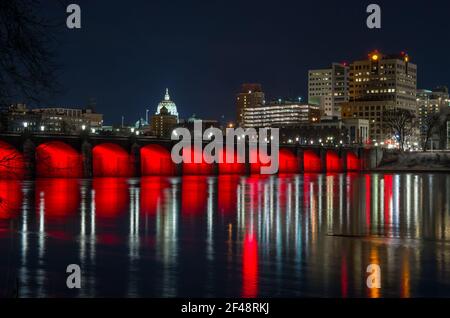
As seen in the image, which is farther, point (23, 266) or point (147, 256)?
point (147, 256)

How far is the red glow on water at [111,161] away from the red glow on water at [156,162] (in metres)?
5.79

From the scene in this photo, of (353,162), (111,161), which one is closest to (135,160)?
(111,161)

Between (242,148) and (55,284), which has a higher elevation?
(242,148)

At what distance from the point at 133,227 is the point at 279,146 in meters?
99.3

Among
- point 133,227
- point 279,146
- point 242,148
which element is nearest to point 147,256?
point 133,227

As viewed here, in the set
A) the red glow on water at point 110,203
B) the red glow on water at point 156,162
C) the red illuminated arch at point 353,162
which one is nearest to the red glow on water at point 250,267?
the red glow on water at point 110,203

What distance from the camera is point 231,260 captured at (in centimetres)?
2170

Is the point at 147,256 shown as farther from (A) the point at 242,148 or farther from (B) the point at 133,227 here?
(A) the point at 242,148

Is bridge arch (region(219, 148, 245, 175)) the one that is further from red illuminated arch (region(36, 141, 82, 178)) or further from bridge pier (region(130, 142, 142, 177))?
red illuminated arch (region(36, 141, 82, 178))

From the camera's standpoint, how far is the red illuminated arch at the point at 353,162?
157 m

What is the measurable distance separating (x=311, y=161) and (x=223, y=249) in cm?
12099

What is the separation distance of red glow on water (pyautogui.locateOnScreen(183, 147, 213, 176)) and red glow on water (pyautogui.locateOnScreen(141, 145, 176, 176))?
171 inches

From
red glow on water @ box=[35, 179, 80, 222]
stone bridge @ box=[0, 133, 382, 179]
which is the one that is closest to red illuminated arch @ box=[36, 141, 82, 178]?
stone bridge @ box=[0, 133, 382, 179]

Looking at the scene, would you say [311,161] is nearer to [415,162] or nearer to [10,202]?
[415,162]
